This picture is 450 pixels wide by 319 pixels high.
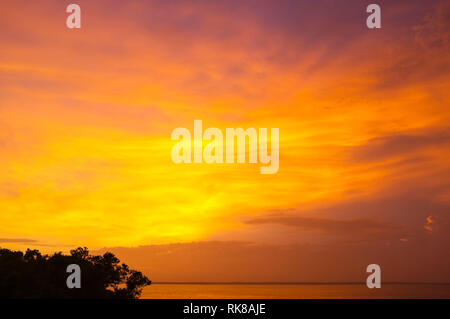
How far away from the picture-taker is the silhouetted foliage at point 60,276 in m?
33.0

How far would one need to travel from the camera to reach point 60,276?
125ft

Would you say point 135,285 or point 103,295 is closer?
point 103,295

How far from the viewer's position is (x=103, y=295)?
133 ft

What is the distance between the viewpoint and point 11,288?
32656 mm

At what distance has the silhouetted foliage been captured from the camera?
108ft
